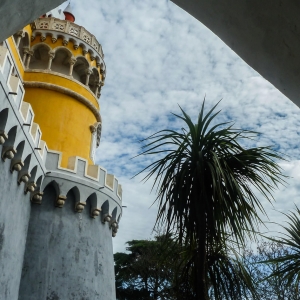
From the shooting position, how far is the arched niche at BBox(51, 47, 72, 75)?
1352 centimetres

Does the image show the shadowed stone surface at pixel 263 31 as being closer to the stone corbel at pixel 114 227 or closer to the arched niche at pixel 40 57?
the stone corbel at pixel 114 227

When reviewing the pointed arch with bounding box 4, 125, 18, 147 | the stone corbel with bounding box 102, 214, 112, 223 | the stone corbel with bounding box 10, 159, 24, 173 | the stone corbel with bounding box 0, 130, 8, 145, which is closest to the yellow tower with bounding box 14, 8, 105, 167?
the stone corbel with bounding box 102, 214, 112, 223

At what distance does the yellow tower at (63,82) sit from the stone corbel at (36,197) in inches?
60.0

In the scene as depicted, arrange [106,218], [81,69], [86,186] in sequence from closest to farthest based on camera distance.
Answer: [86,186] < [106,218] < [81,69]

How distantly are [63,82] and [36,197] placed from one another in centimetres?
470

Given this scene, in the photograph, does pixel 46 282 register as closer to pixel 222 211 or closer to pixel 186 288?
pixel 186 288

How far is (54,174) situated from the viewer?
10938 mm

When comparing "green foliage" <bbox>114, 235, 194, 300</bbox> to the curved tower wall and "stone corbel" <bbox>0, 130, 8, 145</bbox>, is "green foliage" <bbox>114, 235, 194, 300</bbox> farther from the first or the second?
"stone corbel" <bbox>0, 130, 8, 145</bbox>

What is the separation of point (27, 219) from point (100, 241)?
2651 mm

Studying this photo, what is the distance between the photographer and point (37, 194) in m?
10.4

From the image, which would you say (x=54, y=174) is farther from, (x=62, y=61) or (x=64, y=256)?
(x=62, y=61)

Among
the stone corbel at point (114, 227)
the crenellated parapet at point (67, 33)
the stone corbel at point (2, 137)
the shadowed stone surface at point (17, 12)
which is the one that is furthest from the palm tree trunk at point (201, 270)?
the crenellated parapet at point (67, 33)

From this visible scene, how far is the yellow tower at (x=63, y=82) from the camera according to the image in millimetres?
12430

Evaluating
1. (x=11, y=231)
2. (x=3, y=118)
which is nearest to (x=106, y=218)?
(x=11, y=231)
